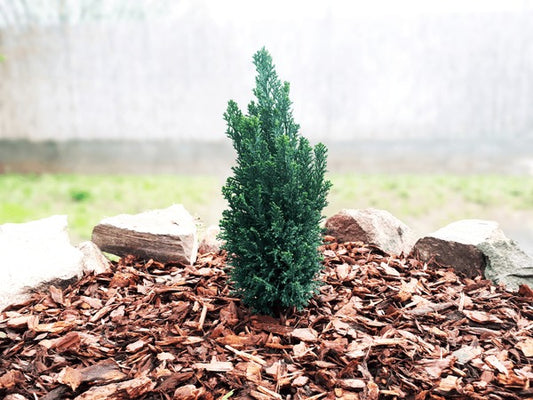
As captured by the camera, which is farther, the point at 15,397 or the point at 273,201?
the point at 273,201

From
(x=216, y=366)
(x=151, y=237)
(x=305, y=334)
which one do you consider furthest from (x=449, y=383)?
(x=151, y=237)

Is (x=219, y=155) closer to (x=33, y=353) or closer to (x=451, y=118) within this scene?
(x=451, y=118)

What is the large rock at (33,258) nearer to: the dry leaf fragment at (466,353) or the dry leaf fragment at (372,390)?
the dry leaf fragment at (372,390)

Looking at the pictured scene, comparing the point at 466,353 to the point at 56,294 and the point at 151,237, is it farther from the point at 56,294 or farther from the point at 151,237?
the point at 56,294

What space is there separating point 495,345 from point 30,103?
6.83 m

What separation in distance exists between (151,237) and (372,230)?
1405 mm

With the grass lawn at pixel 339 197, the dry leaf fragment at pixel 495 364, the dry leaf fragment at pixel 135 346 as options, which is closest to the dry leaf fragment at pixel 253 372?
the dry leaf fragment at pixel 135 346

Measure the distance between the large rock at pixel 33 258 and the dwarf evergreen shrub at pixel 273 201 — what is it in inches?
45.2

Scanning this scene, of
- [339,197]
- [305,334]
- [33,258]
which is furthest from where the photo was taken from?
[339,197]

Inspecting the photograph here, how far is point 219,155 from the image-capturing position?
6945 millimetres

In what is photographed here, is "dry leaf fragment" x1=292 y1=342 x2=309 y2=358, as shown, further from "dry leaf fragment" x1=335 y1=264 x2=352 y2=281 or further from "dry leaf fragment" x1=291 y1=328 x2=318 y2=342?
"dry leaf fragment" x1=335 y1=264 x2=352 y2=281

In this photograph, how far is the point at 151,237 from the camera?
10.7 ft

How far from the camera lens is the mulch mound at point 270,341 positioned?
6.76 feet

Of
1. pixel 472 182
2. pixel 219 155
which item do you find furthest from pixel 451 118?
pixel 219 155
